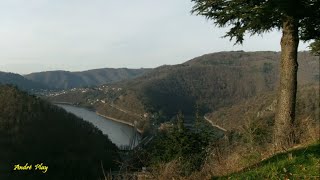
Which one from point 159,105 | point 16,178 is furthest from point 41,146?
point 159,105

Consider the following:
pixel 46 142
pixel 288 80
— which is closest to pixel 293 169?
pixel 288 80

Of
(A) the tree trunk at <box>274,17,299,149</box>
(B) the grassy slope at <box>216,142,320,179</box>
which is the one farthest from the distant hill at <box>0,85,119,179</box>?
(B) the grassy slope at <box>216,142,320,179</box>

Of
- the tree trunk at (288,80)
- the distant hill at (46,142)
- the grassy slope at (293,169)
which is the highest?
the tree trunk at (288,80)

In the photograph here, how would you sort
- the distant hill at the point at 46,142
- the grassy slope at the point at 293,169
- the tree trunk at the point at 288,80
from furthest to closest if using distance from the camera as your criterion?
the distant hill at the point at 46,142 → the tree trunk at the point at 288,80 → the grassy slope at the point at 293,169

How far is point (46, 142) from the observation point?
87.1m

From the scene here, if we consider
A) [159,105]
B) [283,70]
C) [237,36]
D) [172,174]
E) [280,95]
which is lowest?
[159,105]

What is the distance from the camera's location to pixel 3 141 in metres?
84.9

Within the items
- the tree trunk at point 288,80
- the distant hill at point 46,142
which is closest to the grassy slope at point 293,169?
the tree trunk at point 288,80

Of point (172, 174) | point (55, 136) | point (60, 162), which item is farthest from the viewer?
point (55, 136)

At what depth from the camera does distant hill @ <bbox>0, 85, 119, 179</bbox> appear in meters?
73.9

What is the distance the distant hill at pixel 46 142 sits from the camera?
73938mm

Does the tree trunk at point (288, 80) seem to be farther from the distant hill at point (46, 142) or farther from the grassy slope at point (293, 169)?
the distant hill at point (46, 142)

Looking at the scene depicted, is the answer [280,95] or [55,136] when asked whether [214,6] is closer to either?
[280,95]

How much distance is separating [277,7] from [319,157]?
3.78 m
